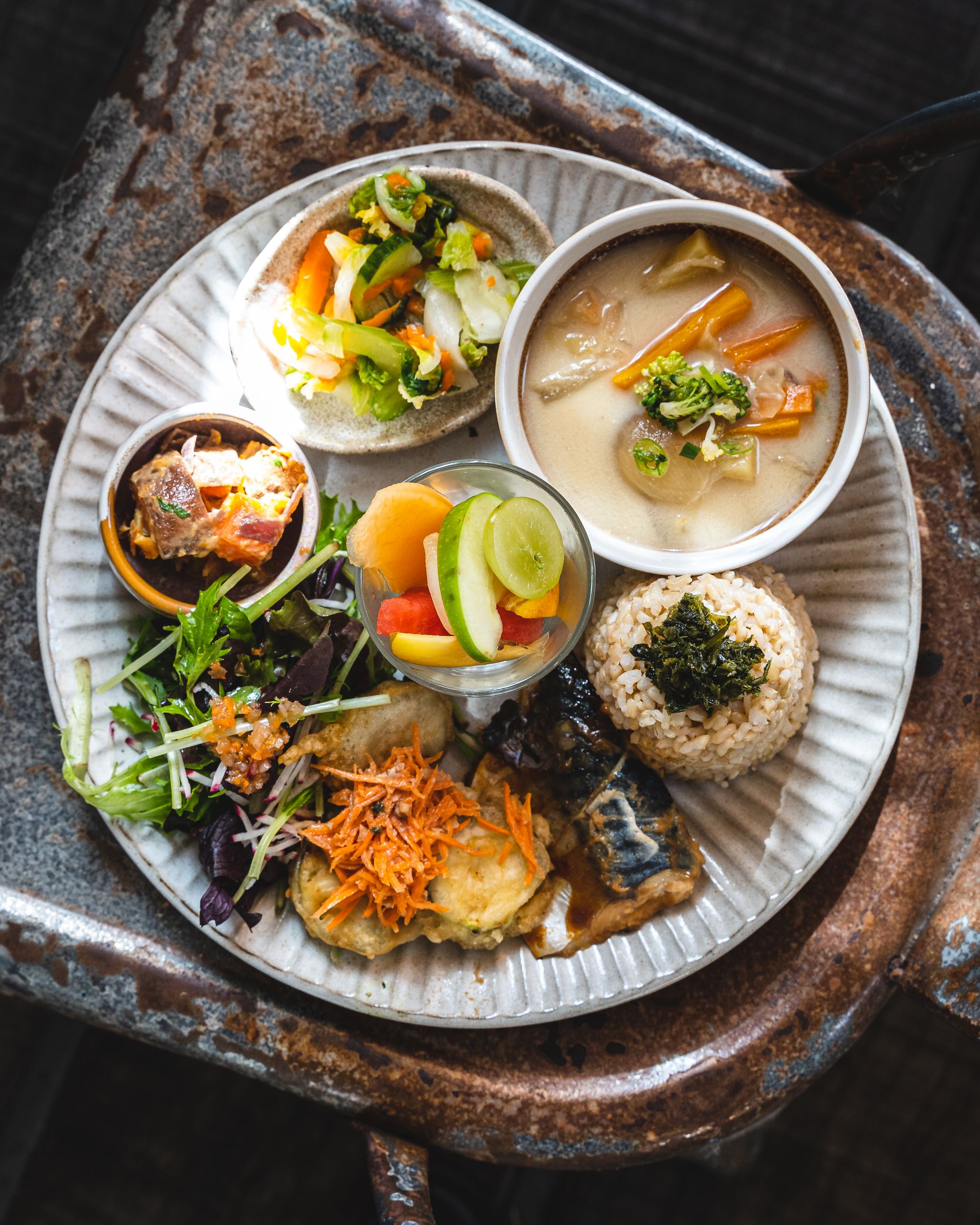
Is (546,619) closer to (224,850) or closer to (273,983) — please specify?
(224,850)

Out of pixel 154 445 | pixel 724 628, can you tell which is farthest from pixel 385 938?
pixel 154 445

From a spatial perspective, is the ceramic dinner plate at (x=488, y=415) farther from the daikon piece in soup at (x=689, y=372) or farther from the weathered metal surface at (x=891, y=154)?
the weathered metal surface at (x=891, y=154)

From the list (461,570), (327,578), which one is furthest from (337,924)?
(461,570)

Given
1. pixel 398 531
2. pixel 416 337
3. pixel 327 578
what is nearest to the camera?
pixel 398 531

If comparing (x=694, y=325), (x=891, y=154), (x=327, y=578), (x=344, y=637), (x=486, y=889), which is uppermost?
(x=891, y=154)

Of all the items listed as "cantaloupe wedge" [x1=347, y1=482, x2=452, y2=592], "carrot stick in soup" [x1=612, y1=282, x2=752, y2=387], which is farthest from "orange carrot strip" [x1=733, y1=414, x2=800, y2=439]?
"cantaloupe wedge" [x1=347, y1=482, x2=452, y2=592]

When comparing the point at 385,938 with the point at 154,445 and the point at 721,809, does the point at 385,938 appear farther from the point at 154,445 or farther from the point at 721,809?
the point at 154,445

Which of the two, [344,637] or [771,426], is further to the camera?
[344,637]
